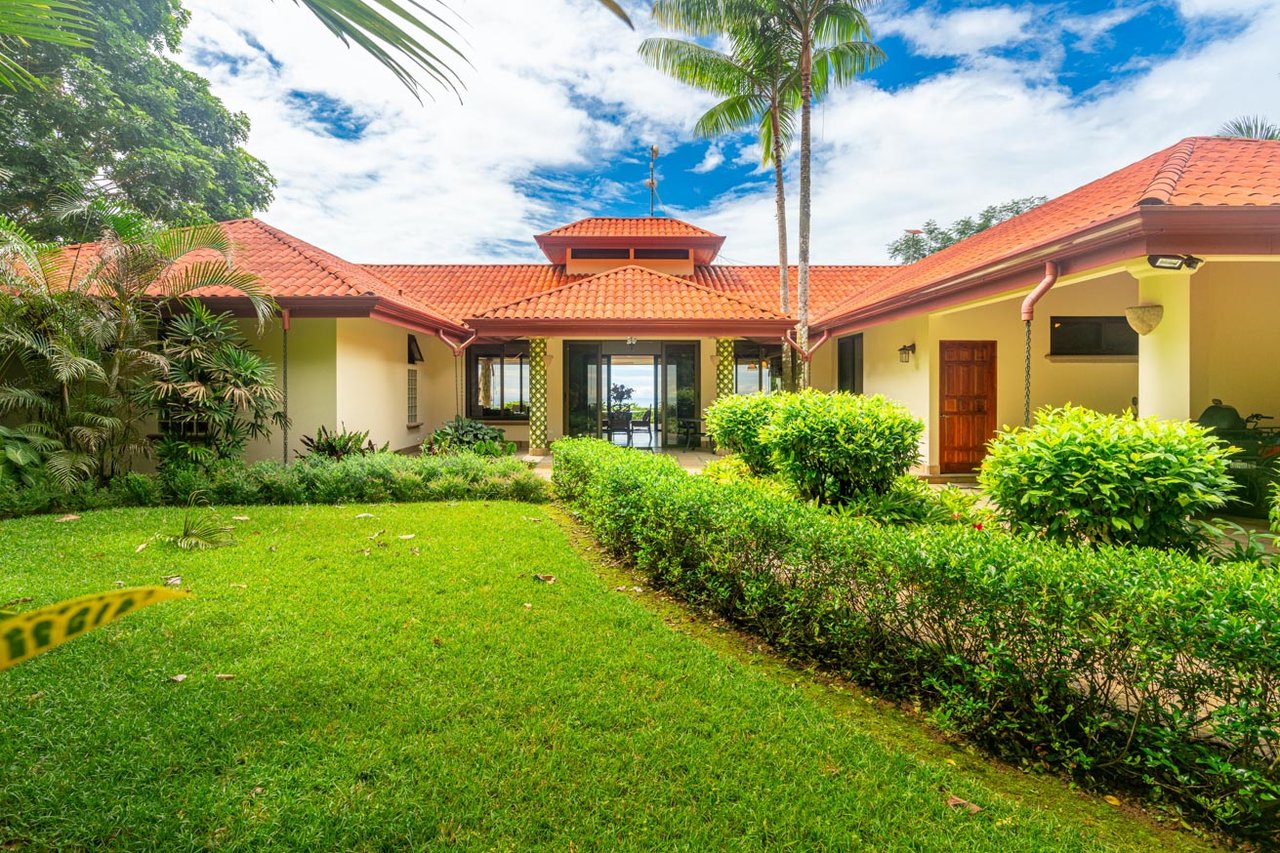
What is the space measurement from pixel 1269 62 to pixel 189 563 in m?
23.0

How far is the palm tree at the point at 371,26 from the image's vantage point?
1.25 metres

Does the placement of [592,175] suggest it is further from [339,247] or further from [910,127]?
[910,127]

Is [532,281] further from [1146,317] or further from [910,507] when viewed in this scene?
[1146,317]

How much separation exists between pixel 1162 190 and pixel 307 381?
39.0ft

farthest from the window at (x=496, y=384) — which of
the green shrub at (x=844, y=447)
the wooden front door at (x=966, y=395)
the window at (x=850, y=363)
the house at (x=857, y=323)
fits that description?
the green shrub at (x=844, y=447)

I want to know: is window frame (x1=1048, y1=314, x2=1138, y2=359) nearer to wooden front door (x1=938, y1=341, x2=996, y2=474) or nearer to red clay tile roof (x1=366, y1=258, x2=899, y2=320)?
wooden front door (x1=938, y1=341, x2=996, y2=474)

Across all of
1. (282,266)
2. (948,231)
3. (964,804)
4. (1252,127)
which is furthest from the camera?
(948,231)

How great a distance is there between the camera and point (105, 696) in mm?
3154

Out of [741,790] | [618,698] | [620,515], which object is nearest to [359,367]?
[620,515]

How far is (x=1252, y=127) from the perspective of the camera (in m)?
18.8

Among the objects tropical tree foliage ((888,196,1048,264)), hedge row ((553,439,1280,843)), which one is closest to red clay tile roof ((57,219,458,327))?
hedge row ((553,439,1280,843))

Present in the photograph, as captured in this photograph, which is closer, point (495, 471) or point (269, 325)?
point (495, 471)

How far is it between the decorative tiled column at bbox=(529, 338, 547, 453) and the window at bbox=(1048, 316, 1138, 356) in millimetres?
9816

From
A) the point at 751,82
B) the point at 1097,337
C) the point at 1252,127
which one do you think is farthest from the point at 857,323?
the point at 1252,127
